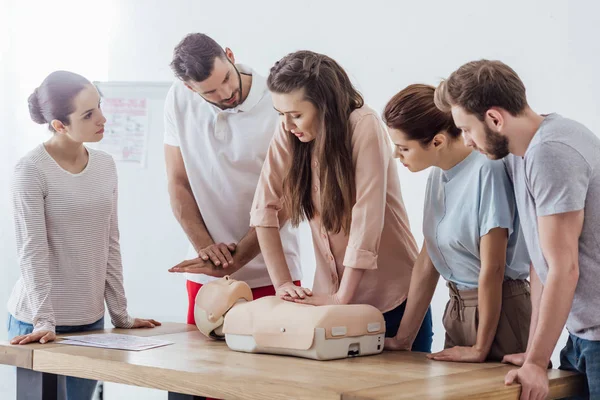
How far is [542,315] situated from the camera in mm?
1573

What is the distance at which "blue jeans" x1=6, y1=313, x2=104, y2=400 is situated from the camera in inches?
90.7

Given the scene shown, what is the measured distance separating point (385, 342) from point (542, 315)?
1.66ft

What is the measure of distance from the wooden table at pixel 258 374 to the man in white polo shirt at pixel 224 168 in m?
0.40

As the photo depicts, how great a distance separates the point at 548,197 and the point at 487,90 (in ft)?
→ 0.79

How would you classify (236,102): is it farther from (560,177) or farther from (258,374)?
(560,177)

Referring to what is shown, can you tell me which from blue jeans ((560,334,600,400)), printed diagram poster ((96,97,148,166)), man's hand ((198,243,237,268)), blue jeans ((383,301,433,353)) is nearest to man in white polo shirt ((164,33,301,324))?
man's hand ((198,243,237,268))

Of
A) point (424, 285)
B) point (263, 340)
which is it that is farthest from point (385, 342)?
point (263, 340)

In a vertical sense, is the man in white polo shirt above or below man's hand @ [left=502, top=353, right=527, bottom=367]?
above

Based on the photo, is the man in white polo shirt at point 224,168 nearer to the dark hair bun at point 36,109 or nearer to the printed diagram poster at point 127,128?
the dark hair bun at point 36,109

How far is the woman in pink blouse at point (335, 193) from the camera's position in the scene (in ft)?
6.49

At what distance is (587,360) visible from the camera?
1631 mm

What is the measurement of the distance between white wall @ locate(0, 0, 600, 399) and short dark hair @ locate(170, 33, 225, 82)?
58 cm

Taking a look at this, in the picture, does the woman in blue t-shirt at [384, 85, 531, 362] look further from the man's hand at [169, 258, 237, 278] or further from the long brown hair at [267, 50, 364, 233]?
the man's hand at [169, 258, 237, 278]

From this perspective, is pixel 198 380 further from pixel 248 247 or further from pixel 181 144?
pixel 181 144
